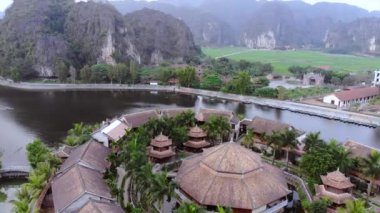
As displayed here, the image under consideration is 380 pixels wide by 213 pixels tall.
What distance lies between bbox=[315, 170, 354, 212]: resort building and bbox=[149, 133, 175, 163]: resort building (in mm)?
16245

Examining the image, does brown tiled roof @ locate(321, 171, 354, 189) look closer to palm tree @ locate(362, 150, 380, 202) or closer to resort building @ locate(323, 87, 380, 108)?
palm tree @ locate(362, 150, 380, 202)

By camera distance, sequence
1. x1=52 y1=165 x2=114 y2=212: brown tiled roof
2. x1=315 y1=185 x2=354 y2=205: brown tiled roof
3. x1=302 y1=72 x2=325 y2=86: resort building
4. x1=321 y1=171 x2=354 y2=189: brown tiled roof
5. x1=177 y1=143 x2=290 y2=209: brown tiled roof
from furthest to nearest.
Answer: x1=302 y1=72 x2=325 y2=86: resort building < x1=321 y1=171 x2=354 y2=189: brown tiled roof < x1=315 y1=185 x2=354 y2=205: brown tiled roof < x1=177 y1=143 x2=290 y2=209: brown tiled roof < x1=52 y1=165 x2=114 y2=212: brown tiled roof

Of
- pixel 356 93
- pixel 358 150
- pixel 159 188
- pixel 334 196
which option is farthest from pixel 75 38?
pixel 334 196

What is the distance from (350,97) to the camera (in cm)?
8412

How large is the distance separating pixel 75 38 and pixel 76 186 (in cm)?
11741

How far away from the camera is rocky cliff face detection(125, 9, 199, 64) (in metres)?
154

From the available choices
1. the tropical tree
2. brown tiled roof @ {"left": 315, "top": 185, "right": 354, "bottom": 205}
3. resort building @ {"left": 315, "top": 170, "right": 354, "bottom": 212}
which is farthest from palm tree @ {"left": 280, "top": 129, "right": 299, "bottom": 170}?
brown tiled roof @ {"left": 315, "top": 185, "right": 354, "bottom": 205}

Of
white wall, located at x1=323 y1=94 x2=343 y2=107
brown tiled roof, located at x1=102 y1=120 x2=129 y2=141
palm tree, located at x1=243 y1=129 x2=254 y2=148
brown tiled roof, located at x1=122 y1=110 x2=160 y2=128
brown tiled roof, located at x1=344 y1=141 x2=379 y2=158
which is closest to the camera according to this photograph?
brown tiled roof, located at x1=344 y1=141 x2=379 y2=158

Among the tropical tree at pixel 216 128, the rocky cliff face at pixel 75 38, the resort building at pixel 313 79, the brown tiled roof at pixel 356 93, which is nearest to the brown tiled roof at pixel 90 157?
the tropical tree at pixel 216 128

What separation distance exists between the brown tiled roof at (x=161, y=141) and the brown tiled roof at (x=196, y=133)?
170 inches

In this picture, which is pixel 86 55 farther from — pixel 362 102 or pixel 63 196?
pixel 63 196

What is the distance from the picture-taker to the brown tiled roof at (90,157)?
3567 cm

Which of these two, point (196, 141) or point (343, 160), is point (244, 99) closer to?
point (196, 141)

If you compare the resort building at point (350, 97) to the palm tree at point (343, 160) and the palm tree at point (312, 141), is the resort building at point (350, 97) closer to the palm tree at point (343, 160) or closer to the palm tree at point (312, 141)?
the palm tree at point (312, 141)
